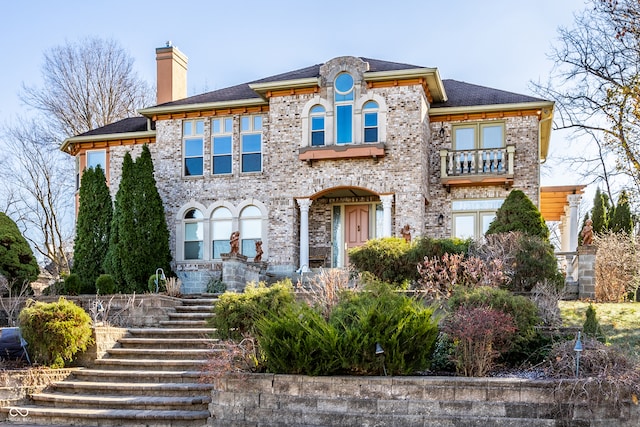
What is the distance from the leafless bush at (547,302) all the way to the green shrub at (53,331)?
768 centimetres

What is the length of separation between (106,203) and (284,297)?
42.2 ft

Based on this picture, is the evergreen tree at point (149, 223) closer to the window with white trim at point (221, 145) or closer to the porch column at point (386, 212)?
the window with white trim at point (221, 145)

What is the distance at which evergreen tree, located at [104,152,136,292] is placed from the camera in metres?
20.8

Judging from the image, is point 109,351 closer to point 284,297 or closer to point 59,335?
point 59,335

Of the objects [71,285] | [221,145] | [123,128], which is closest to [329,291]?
[71,285]

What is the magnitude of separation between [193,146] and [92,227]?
3998 millimetres

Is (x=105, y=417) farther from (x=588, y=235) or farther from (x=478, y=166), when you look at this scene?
(x=478, y=166)

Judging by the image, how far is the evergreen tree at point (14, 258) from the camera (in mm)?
20394

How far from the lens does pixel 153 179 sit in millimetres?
22141

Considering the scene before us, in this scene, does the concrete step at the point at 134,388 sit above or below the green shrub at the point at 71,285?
below

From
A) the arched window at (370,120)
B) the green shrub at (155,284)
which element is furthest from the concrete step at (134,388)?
the arched window at (370,120)

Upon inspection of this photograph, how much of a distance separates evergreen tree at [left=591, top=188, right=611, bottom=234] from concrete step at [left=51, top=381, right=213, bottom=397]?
57.7 feet

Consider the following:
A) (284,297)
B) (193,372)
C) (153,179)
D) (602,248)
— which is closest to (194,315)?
(193,372)

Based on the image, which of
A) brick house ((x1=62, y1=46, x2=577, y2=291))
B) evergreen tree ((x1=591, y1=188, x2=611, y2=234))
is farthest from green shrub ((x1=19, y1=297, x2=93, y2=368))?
evergreen tree ((x1=591, y1=188, x2=611, y2=234))
